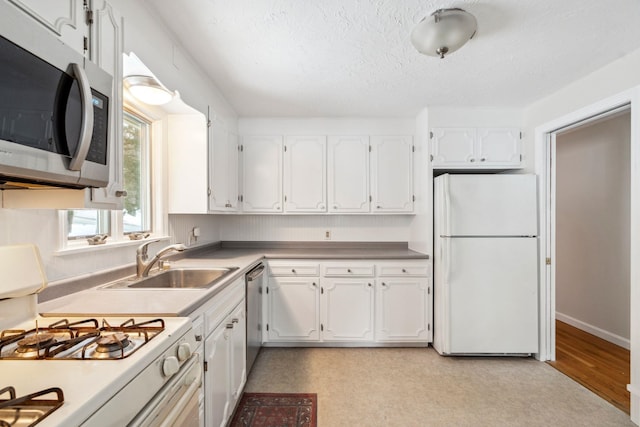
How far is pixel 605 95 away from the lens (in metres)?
2.01

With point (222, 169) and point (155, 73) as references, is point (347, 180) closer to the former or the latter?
point (222, 169)

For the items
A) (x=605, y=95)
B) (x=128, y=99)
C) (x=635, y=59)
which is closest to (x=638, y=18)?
(x=635, y=59)

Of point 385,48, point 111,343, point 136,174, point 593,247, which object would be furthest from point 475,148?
point 111,343

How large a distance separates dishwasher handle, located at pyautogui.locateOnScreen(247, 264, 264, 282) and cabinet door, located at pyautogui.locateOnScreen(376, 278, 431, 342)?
1.10 meters

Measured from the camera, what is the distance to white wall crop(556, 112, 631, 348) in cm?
280

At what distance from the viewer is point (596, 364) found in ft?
7.97

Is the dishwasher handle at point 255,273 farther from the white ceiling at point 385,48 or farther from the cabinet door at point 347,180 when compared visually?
the white ceiling at point 385,48

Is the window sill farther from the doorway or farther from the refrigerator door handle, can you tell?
the doorway

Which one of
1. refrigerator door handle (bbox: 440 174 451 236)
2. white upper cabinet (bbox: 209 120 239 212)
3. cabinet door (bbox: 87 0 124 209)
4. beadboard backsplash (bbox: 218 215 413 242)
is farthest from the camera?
beadboard backsplash (bbox: 218 215 413 242)

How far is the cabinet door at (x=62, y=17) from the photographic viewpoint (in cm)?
81

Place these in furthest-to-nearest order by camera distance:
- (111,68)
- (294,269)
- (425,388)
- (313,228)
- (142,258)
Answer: (313,228) → (294,269) → (425,388) → (142,258) → (111,68)

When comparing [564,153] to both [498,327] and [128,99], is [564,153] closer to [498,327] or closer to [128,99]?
[498,327]

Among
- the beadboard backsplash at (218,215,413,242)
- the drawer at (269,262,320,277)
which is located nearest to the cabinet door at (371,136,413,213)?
the beadboard backsplash at (218,215,413,242)

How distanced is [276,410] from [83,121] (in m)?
1.90
